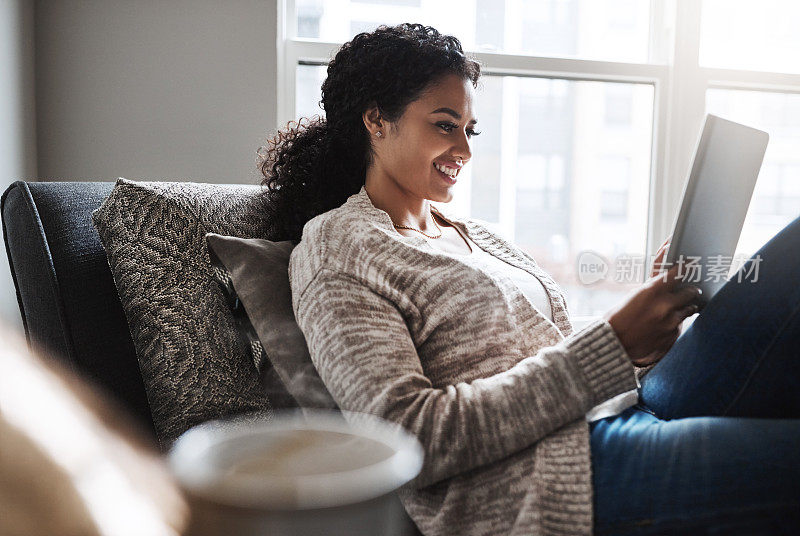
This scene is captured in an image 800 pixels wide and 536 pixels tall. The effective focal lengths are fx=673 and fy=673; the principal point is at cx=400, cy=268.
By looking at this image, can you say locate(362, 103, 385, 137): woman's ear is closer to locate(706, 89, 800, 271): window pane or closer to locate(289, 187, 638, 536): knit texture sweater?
locate(289, 187, 638, 536): knit texture sweater

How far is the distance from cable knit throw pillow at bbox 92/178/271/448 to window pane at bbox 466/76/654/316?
1211mm

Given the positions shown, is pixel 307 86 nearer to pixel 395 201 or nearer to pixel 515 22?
pixel 515 22

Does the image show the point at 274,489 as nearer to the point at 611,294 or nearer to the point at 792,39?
the point at 611,294

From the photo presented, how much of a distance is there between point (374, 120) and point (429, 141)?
0.37ft

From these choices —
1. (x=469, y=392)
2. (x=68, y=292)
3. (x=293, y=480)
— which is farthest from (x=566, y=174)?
(x=293, y=480)

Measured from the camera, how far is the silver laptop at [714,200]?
2.73ft

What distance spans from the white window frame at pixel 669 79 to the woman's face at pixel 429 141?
2.91ft

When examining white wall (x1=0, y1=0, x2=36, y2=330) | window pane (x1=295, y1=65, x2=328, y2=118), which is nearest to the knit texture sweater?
white wall (x1=0, y1=0, x2=36, y2=330)

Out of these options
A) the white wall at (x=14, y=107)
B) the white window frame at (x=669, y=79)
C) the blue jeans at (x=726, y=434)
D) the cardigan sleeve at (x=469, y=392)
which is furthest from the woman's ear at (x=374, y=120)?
Result: the white window frame at (x=669, y=79)

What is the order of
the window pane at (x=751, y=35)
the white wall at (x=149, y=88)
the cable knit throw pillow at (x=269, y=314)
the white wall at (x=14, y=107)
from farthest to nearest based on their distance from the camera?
the window pane at (x=751, y=35), the white wall at (x=149, y=88), the white wall at (x=14, y=107), the cable knit throw pillow at (x=269, y=314)

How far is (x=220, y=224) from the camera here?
3.73 feet

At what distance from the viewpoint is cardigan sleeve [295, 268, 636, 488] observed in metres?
0.81

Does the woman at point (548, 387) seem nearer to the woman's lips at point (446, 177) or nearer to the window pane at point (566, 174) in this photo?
the woman's lips at point (446, 177)

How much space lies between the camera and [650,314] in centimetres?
87
